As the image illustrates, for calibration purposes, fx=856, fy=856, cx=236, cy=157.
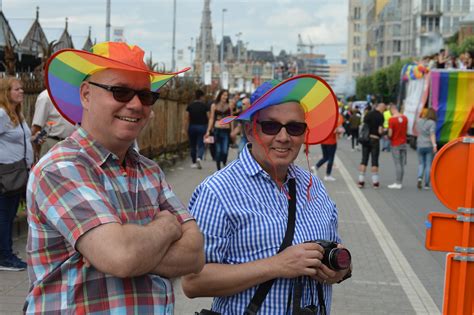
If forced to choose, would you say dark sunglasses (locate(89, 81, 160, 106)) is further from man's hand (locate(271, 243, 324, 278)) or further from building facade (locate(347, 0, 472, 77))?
building facade (locate(347, 0, 472, 77))

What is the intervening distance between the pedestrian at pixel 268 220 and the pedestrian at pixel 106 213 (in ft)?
1.00

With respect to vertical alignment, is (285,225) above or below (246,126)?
below

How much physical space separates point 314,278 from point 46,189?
41.6 inches

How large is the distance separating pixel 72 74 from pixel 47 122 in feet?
23.0

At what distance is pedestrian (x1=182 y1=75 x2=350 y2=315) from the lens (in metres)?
2.92

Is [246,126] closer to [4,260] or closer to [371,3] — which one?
[4,260]

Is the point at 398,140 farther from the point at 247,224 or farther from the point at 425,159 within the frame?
the point at 247,224

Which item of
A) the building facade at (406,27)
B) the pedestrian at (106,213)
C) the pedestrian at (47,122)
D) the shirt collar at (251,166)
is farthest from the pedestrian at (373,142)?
the building facade at (406,27)

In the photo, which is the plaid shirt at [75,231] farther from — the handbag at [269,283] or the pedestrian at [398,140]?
the pedestrian at [398,140]

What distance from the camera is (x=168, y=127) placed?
21.2 m

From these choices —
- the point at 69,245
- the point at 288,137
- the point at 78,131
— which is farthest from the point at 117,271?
the point at 288,137

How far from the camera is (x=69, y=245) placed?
93.7 inches

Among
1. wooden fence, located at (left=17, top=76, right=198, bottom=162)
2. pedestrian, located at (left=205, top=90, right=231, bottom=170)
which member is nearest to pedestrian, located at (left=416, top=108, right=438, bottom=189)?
pedestrian, located at (left=205, top=90, right=231, bottom=170)

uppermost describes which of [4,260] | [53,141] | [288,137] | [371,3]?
[371,3]
